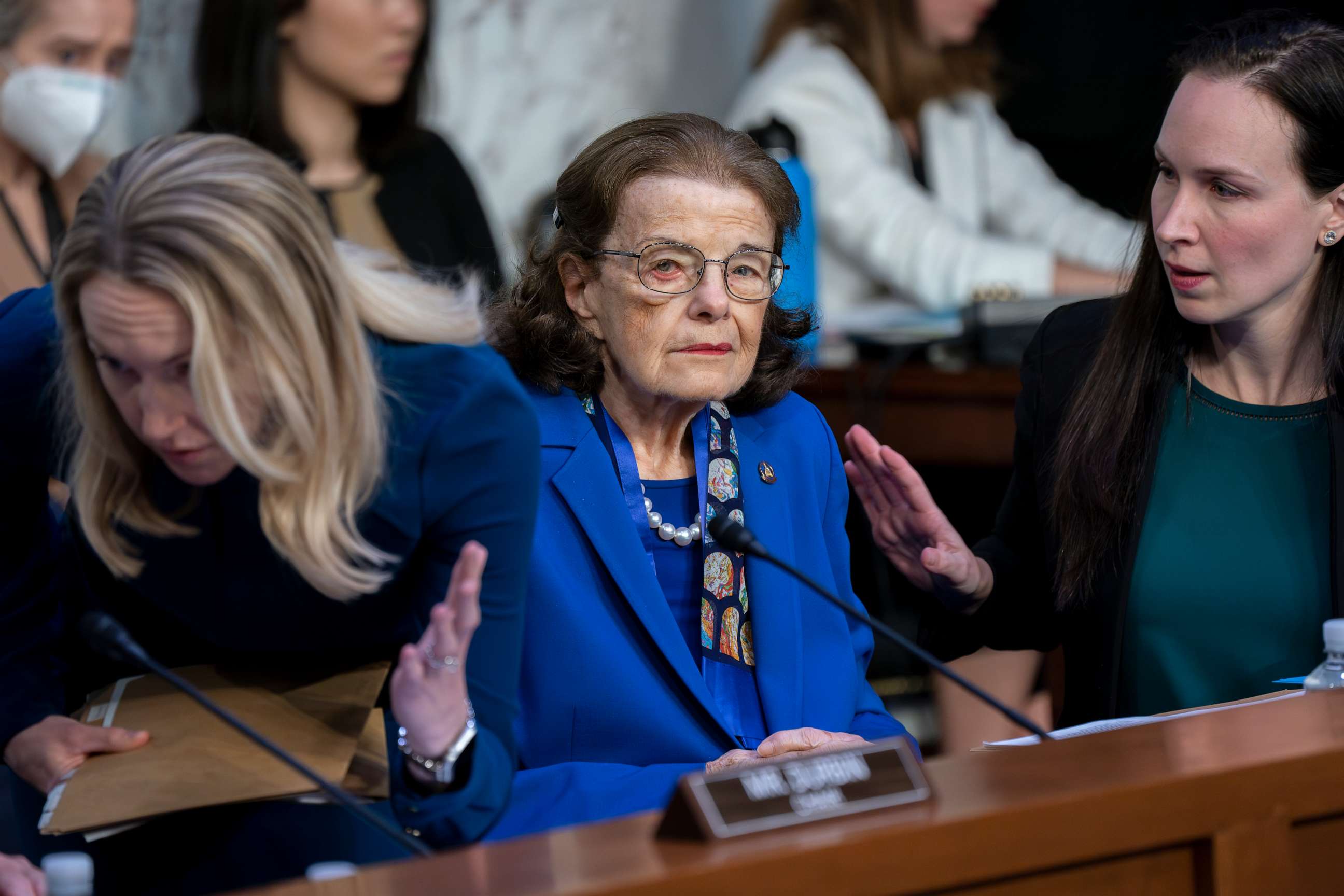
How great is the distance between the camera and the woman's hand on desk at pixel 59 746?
144cm

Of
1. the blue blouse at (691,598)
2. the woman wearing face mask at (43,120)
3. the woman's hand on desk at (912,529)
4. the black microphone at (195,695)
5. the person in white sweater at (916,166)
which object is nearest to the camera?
the black microphone at (195,695)

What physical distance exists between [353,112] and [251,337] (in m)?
2.61

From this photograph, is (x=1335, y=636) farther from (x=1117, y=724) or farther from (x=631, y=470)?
(x=631, y=470)

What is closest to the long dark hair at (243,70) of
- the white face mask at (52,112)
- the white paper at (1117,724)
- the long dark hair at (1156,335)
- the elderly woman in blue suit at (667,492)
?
the white face mask at (52,112)

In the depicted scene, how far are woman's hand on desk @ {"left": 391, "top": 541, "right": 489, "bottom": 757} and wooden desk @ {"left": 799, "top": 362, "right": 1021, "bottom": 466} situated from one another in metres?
2.13

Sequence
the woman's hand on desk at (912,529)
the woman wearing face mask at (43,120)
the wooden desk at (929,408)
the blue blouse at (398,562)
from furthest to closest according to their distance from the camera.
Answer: the wooden desk at (929,408) < the woman wearing face mask at (43,120) < the woman's hand on desk at (912,529) < the blue blouse at (398,562)

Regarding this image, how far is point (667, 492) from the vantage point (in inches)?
73.9

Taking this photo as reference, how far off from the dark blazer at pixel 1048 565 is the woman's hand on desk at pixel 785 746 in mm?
451

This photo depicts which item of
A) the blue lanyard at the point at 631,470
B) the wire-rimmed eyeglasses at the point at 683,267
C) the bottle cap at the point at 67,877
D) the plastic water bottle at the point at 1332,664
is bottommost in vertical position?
the plastic water bottle at the point at 1332,664

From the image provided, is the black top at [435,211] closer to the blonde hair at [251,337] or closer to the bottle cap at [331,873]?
the blonde hair at [251,337]

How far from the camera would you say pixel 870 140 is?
460 cm

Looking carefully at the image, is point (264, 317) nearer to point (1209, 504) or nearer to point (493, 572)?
point (493, 572)

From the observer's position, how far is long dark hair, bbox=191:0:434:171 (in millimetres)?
3492

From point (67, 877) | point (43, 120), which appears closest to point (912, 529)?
point (67, 877)
